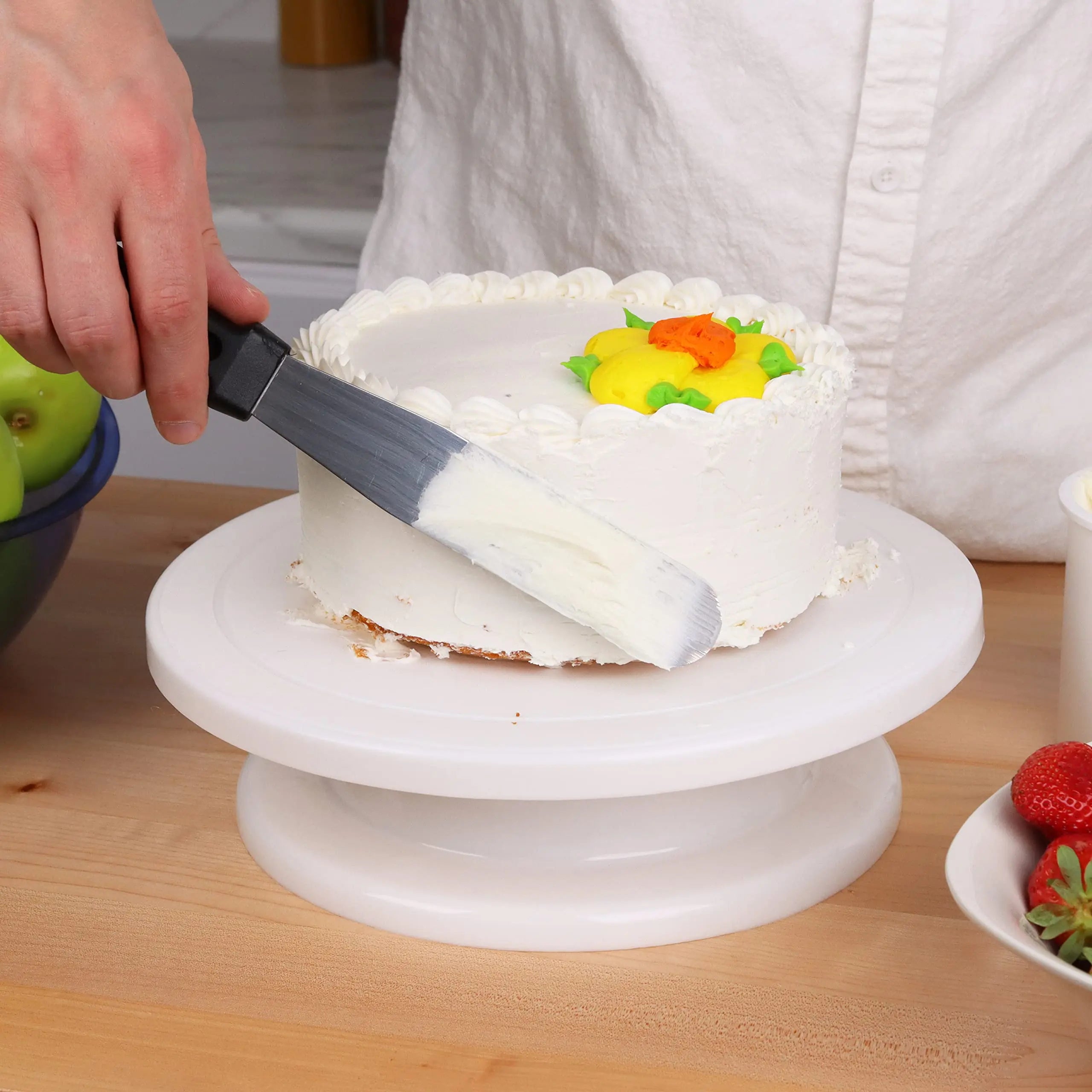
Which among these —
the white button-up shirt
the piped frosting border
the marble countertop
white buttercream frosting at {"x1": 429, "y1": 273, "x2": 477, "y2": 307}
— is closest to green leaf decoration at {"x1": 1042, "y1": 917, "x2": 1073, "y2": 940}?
the piped frosting border

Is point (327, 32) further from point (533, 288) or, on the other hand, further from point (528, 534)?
point (528, 534)

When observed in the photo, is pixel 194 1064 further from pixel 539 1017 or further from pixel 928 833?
pixel 928 833

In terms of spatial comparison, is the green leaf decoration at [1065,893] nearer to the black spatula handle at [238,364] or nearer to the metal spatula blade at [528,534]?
the metal spatula blade at [528,534]

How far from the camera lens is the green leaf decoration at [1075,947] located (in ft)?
1.63

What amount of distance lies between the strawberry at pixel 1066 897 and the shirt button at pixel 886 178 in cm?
63

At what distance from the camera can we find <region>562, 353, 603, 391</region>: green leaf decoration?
0.70 metres

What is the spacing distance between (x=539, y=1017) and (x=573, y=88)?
78cm

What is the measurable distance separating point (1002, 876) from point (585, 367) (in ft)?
1.06

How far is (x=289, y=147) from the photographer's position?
1.80m

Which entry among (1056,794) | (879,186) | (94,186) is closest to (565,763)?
(1056,794)

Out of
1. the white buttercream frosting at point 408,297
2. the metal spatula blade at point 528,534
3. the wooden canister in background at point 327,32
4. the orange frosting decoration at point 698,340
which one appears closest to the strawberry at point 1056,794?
the metal spatula blade at point 528,534

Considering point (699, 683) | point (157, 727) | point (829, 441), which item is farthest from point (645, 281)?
point (157, 727)

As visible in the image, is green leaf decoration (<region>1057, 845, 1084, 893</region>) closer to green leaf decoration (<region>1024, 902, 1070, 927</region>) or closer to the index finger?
green leaf decoration (<region>1024, 902, 1070, 927</region>)

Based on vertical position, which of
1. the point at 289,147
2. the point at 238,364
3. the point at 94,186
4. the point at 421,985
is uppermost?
the point at 94,186
